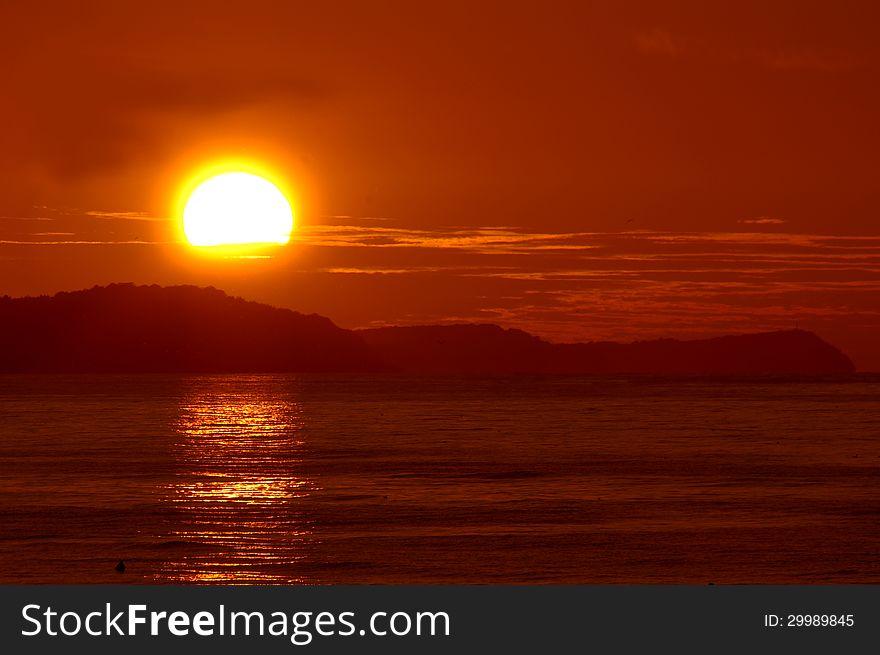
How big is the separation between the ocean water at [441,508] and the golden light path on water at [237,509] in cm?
16

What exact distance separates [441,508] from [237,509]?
27.3 feet

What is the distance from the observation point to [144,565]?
37.6 meters

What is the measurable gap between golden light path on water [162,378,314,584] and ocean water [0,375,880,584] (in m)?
0.16

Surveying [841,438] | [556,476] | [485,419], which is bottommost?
[556,476]

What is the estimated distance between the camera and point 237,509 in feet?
164

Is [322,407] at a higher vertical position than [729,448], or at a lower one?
higher

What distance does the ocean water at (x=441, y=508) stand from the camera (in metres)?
37.1

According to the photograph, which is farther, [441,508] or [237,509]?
[441,508]

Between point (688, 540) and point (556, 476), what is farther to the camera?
point (556, 476)

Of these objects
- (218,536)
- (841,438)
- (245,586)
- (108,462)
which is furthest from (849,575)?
(841,438)

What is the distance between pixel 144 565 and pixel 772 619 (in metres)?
19.7

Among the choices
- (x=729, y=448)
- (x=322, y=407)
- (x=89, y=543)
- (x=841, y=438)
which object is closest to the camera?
(x=89, y=543)

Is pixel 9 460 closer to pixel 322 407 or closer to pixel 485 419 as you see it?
pixel 485 419

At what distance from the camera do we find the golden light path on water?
121 feet
